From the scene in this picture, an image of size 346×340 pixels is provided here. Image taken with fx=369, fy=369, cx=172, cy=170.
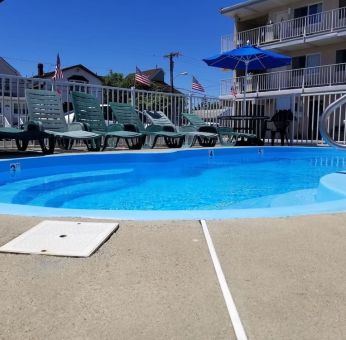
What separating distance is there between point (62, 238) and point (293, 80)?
20192 millimetres

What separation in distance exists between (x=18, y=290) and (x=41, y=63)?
43.4 metres

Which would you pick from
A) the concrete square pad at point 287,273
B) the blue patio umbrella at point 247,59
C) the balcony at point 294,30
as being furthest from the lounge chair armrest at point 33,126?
the balcony at point 294,30

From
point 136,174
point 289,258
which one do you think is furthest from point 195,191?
point 289,258

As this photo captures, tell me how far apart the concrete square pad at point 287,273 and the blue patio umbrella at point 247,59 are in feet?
32.8

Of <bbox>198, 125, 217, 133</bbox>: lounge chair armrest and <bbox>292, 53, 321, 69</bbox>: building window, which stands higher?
<bbox>292, 53, 321, 69</bbox>: building window

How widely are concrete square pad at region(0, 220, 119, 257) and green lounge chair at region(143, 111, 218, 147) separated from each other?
21.6 ft

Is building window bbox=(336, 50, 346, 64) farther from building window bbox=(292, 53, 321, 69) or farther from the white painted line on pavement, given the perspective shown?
the white painted line on pavement

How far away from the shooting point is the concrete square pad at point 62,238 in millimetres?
1612

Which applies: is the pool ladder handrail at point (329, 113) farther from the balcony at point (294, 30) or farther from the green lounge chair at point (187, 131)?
the balcony at point (294, 30)

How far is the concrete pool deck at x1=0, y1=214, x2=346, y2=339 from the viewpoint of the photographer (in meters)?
1.05

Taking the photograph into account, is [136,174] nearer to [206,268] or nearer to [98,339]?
Answer: [206,268]

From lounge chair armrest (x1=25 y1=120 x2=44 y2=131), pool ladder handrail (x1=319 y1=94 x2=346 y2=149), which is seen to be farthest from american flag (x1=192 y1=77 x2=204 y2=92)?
pool ladder handrail (x1=319 y1=94 x2=346 y2=149)

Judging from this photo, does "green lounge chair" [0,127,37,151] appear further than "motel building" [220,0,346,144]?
No

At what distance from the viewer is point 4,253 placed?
5.23 ft
